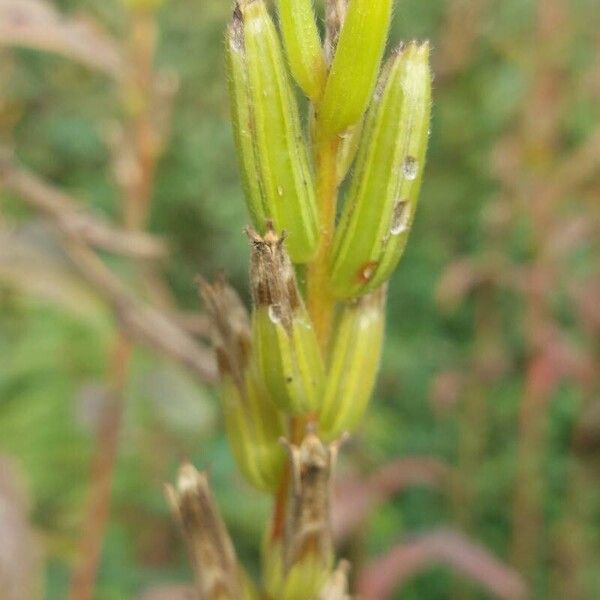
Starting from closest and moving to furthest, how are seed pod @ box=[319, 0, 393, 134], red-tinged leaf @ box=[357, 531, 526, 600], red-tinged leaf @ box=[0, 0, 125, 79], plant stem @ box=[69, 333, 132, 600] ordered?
seed pod @ box=[319, 0, 393, 134]
red-tinged leaf @ box=[0, 0, 125, 79]
plant stem @ box=[69, 333, 132, 600]
red-tinged leaf @ box=[357, 531, 526, 600]

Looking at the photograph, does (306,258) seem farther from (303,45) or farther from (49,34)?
(49,34)

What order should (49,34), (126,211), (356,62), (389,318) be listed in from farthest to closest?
(389,318)
(126,211)
(49,34)
(356,62)

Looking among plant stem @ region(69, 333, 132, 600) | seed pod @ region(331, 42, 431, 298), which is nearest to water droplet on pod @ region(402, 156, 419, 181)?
seed pod @ region(331, 42, 431, 298)

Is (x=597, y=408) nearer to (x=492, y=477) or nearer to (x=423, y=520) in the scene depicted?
(x=492, y=477)

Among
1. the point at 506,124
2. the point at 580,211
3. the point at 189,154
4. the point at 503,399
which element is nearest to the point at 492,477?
the point at 503,399

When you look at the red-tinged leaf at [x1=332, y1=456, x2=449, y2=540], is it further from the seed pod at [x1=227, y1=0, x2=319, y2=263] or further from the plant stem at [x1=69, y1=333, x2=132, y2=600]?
the seed pod at [x1=227, y1=0, x2=319, y2=263]

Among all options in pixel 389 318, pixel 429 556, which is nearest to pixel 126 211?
pixel 429 556
